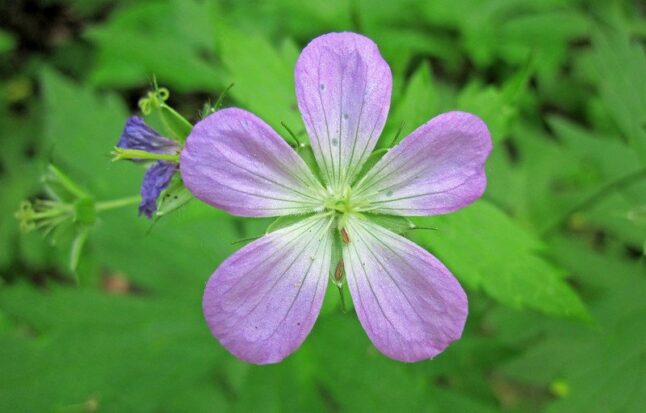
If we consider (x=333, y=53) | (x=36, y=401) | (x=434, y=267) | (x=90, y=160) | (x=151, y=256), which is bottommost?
(x=36, y=401)

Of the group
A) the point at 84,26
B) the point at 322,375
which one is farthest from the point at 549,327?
the point at 84,26

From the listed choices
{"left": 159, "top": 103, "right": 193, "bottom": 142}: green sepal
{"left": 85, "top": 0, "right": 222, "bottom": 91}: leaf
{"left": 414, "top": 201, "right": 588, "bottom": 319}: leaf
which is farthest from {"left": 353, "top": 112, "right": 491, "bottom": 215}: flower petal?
{"left": 85, "top": 0, "right": 222, "bottom": 91}: leaf

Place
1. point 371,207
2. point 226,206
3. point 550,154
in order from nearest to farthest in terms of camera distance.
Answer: point 226,206 < point 371,207 < point 550,154

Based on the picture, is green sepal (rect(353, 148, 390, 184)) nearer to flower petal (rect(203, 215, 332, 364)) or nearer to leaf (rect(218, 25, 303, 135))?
flower petal (rect(203, 215, 332, 364))

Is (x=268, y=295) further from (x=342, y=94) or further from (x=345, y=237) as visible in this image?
(x=342, y=94)

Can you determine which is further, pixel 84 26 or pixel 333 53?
pixel 84 26

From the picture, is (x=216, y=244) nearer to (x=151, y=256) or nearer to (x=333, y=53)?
(x=151, y=256)

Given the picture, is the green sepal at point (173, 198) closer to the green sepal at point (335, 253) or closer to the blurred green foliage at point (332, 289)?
the blurred green foliage at point (332, 289)
